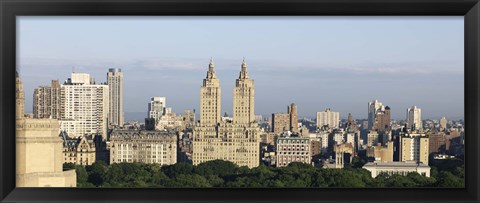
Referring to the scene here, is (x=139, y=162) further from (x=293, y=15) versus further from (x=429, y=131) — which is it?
(x=429, y=131)

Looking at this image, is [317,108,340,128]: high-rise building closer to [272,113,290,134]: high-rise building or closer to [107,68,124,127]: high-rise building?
[272,113,290,134]: high-rise building

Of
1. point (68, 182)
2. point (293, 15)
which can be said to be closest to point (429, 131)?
point (293, 15)

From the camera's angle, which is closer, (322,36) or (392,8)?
(392,8)

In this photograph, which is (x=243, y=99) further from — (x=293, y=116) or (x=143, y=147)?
(x=143, y=147)

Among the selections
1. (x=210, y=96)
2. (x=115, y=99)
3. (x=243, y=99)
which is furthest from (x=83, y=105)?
(x=243, y=99)

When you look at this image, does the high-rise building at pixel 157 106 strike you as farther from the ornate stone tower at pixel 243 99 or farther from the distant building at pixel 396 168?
the distant building at pixel 396 168

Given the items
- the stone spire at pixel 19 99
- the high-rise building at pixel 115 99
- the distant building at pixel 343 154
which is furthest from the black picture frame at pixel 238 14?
the high-rise building at pixel 115 99

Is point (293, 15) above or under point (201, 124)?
above
